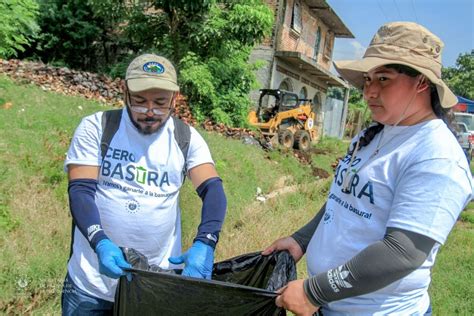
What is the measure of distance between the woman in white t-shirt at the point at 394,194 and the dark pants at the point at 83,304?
820 millimetres

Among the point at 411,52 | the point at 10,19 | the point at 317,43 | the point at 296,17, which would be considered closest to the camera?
the point at 411,52

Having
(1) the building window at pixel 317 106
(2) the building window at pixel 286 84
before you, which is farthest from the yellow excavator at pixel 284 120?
(1) the building window at pixel 317 106

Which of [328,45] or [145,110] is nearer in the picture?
[145,110]

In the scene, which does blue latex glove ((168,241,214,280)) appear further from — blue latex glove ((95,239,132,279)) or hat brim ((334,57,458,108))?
hat brim ((334,57,458,108))

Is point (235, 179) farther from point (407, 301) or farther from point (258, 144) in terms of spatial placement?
point (407, 301)

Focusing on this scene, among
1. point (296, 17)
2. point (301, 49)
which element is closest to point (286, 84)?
point (301, 49)

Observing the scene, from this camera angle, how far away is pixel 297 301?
158cm

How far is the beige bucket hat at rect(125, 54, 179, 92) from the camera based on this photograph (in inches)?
77.0

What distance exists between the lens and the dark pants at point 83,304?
Result: 6.50ft

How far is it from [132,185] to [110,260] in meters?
0.36

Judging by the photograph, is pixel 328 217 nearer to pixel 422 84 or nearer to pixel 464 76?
pixel 422 84

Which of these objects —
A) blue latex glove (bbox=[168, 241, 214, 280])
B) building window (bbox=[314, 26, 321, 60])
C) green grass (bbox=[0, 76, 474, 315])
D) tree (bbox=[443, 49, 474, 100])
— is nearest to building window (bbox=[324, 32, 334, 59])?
building window (bbox=[314, 26, 321, 60])

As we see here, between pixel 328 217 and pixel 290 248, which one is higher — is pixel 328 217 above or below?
above

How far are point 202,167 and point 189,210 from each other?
3607mm
